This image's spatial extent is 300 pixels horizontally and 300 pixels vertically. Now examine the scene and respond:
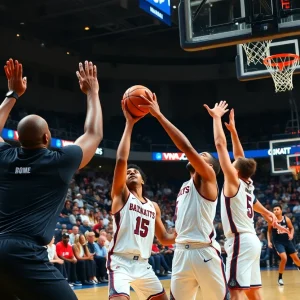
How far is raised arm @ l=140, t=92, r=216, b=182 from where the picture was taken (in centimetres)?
402

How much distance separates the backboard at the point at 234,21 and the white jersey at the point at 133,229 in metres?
4.13

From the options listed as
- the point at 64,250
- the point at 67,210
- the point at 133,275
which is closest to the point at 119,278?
the point at 133,275

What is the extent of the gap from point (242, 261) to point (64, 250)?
287 inches

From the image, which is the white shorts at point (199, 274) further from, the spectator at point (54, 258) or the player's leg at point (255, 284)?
the spectator at point (54, 258)

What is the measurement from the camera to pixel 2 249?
2668mm

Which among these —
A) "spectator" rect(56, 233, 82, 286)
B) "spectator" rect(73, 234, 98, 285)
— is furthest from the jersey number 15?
"spectator" rect(73, 234, 98, 285)

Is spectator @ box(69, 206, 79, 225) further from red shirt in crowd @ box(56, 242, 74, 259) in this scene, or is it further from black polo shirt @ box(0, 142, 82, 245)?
black polo shirt @ box(0, 142, 82, 245)

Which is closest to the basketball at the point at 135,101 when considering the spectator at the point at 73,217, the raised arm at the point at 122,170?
the raised arm at the point at 122,170

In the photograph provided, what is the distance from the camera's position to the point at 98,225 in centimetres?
1527

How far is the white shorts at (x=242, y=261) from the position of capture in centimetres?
490

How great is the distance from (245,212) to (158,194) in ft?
67.6

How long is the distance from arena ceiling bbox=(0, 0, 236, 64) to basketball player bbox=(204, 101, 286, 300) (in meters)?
15.6

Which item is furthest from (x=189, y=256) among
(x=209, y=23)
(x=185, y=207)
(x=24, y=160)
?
(x=209, y=23)

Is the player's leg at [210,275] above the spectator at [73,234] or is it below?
above
